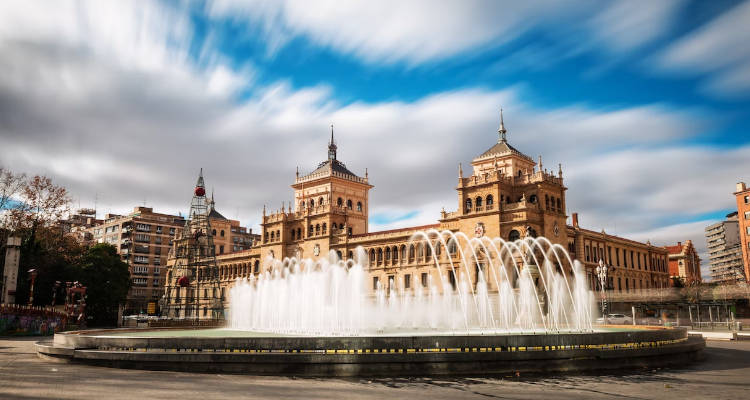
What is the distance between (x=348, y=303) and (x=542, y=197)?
25.9 m

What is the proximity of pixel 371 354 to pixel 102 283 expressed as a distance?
5647 cm

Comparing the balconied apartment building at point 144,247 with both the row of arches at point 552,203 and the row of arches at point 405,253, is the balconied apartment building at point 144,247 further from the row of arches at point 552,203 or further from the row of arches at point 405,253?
the row of arches at point 552,203

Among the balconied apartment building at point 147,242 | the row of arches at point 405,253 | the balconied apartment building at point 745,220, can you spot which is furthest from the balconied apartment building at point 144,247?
the balconied apartment building at point 745,220

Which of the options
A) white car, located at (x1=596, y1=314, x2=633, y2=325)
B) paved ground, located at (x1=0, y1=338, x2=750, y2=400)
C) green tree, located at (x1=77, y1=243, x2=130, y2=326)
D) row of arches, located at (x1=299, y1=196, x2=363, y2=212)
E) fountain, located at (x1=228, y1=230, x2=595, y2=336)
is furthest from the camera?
row of arches, located at (x1=299, y1=196, x2=363, y2=212)

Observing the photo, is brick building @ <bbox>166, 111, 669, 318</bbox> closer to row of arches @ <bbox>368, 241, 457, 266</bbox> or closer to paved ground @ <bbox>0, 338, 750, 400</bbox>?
row of arches @ <bbox>368, 241, 457, 266</bbox>

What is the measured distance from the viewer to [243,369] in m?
→ 18.5

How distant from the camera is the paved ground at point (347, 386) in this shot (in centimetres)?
1419

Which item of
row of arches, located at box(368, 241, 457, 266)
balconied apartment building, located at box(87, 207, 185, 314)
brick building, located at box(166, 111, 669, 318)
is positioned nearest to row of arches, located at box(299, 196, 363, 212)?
brick building, located at box(166, 111, 669, 318)

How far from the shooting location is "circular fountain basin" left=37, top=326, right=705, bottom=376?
59.2 feet

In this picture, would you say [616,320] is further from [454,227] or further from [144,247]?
[144,247]

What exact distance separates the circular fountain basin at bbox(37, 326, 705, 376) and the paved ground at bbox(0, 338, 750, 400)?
2.12 ft

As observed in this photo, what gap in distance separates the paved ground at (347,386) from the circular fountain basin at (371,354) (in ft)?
2.12

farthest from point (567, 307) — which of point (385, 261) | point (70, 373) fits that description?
point (70, 373)

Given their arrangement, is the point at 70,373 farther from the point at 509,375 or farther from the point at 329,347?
the point at 509,375
